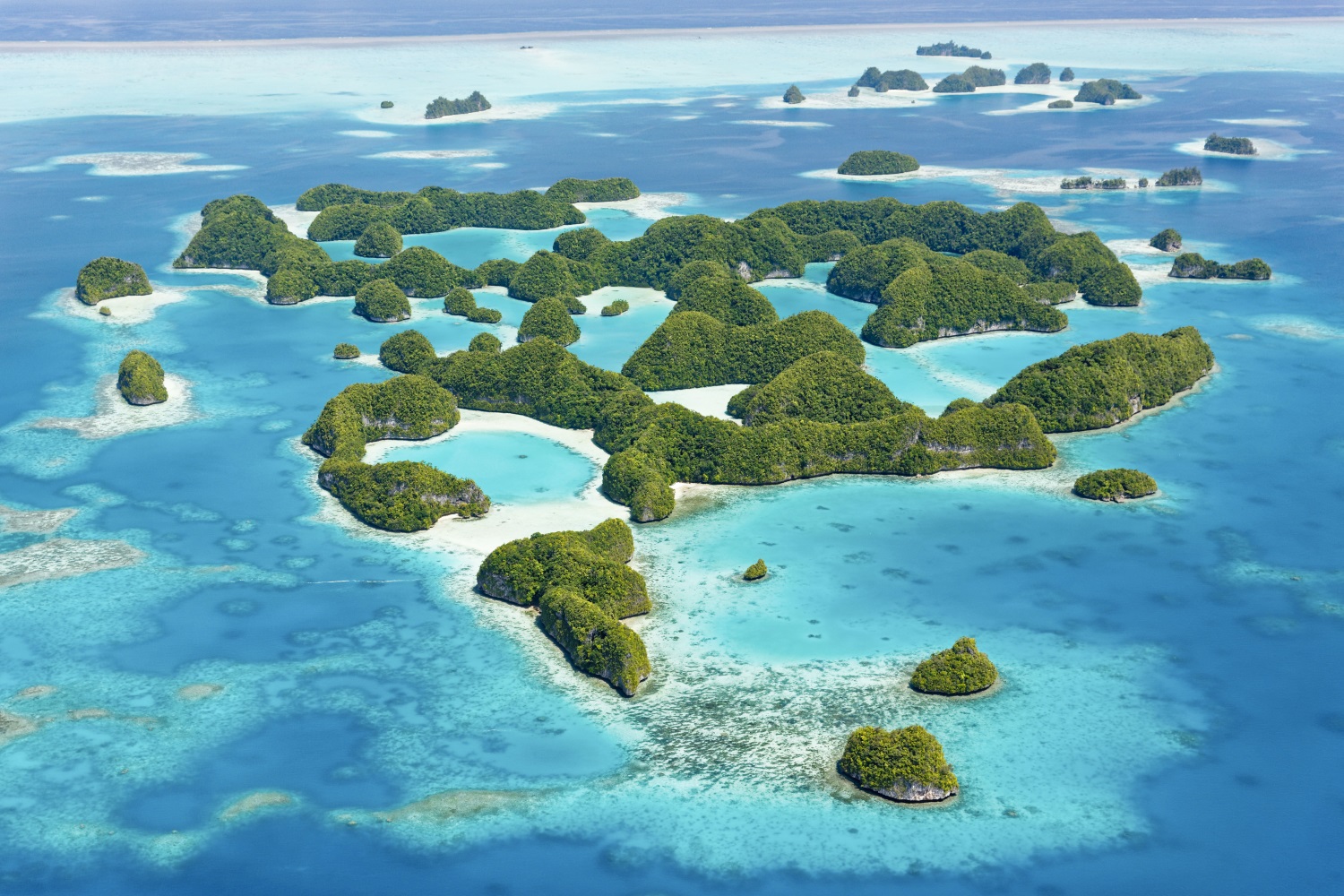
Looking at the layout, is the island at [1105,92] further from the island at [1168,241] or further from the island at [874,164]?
the island at [1168,241]

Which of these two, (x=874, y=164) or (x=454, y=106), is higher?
(x=454, y=106)

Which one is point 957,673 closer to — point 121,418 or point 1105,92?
point 121,418

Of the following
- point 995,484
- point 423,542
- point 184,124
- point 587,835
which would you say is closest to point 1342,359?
point 995,484

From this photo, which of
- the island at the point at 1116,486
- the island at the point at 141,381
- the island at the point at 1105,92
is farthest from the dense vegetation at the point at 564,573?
the island at the point at 1105,92

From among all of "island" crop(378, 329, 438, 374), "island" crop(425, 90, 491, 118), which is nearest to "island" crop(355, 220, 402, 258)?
"island" crop(378, 329, 438, 374)

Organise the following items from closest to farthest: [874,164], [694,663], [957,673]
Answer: [957,673] → [694,663] → [874,164]

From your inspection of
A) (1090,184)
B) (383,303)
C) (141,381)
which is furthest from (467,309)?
(1090,184)
